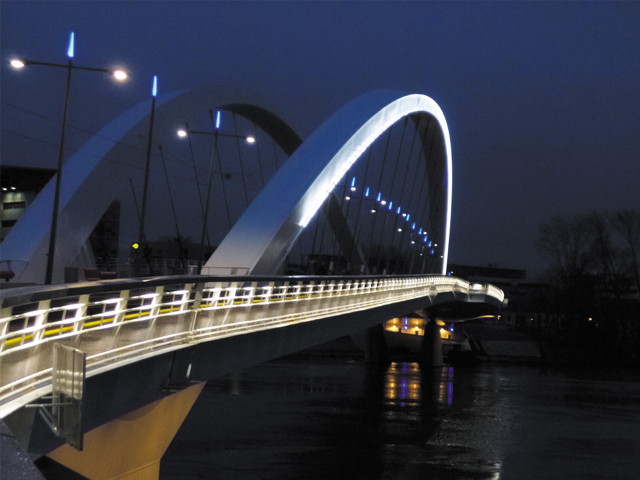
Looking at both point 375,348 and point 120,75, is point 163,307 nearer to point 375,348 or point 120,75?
point 120,75

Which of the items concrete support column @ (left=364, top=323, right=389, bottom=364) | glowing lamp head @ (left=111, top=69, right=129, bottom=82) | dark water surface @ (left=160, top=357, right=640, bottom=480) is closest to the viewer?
glowing lamp head @ (left=111, top=69, right=129, bottom=82)

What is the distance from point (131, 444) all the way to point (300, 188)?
17.2 meters

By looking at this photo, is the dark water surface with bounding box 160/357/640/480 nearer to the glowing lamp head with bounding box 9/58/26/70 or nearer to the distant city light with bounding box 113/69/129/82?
the distant city light with bounding box 113/69/129/82

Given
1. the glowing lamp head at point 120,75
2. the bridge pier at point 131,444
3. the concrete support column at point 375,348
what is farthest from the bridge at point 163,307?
the concrete support column at point 375,348

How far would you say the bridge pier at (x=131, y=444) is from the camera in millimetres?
10203

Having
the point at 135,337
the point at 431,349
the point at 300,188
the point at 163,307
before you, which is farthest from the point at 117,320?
the point at 431,349

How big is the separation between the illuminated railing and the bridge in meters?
0.03

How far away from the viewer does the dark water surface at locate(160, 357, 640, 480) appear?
23094 millimetres

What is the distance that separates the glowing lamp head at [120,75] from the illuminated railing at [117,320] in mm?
4928

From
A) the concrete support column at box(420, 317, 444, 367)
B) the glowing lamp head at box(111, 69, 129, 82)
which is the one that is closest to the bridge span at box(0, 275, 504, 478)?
the glowing lamp head at box(111, 69, 129, 82)

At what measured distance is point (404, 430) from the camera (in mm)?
31703

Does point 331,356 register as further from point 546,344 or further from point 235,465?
point 235,465

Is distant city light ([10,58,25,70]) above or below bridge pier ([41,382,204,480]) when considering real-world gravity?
above

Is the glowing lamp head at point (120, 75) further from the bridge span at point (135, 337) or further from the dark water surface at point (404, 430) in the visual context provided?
the dark water surface at point (404, 430)
